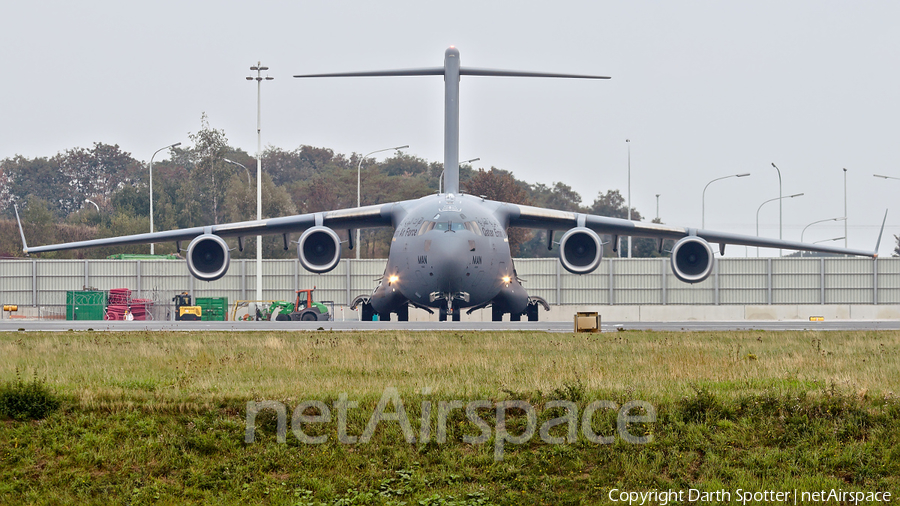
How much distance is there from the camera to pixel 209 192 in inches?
3223

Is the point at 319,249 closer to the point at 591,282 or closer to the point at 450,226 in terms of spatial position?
the point at 450,226

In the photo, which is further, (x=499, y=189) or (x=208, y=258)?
(x=499, y=189)

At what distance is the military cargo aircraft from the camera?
85.2 ft

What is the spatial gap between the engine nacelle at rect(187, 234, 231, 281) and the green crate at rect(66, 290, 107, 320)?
65.2 ft

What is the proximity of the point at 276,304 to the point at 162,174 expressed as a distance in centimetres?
5591

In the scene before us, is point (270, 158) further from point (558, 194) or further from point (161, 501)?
point (161, 501)

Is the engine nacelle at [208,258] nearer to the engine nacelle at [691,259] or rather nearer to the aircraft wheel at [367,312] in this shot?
the aircraft wheel at [367,312]

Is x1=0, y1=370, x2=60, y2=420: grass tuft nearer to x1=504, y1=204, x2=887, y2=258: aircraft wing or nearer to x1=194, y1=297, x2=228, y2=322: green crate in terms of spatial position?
x1=504, y1=204, x2=887, y2=258: aircraft wing

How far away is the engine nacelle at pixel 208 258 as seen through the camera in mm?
27859

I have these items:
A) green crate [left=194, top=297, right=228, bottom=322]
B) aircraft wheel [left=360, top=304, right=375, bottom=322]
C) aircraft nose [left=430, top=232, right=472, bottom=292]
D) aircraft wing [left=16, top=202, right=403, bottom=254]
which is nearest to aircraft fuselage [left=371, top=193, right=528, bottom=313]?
aircraft nose [left=430, top=232, right=472, bottom=292]

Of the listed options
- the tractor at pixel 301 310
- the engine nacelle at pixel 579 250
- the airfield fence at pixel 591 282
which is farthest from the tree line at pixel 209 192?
the engine nacelle at pixel 579 250

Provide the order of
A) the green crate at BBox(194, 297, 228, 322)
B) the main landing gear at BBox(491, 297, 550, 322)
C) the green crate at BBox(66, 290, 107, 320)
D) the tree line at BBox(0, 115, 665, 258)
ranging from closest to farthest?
the main landing gear at BBox(491, 297, 550, 322), the green crate at BBox(194, 297, 228, 322), the green crate at BBox(66, 290, 107, 320), the tree line at BBox(0, 115, 665, 258)
